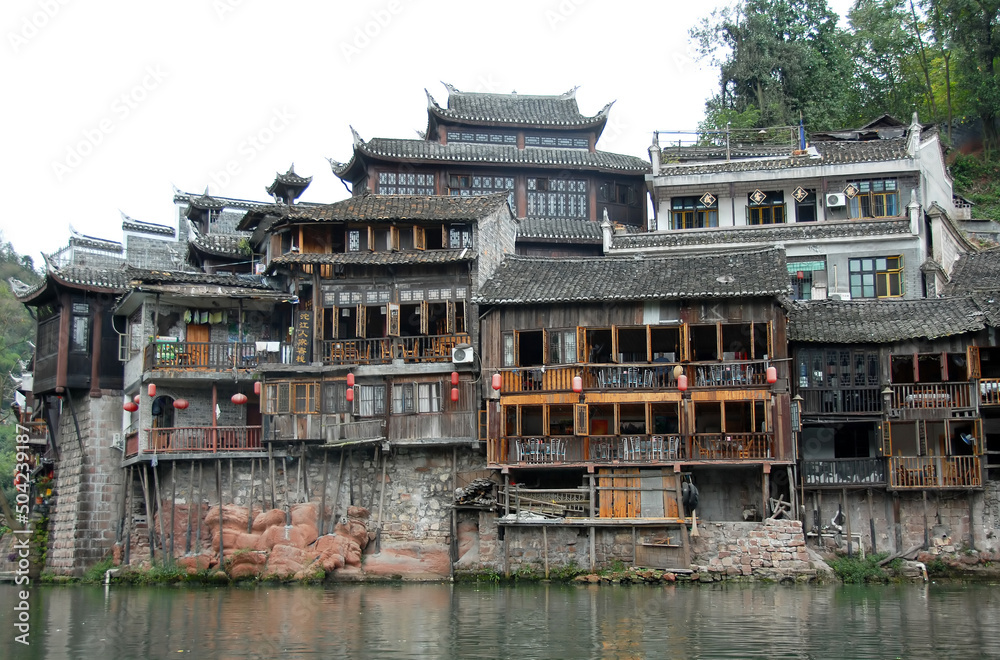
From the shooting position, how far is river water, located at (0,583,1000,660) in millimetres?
19797

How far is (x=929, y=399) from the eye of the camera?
108ft

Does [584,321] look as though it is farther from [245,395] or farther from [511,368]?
[245,395]

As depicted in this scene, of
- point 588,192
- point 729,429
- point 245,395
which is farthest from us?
point 588,192

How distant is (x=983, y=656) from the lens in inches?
734

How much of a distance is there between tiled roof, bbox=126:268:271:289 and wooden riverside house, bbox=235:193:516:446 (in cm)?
138

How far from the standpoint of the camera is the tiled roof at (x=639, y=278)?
32.5 m

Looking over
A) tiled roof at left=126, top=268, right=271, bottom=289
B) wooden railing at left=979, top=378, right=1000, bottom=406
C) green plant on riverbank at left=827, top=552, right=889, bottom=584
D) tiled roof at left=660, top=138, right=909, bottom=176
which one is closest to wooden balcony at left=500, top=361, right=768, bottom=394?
green plant on riverbank at left=827, top=552, right=889, bottom=584

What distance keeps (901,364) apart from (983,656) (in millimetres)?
17459

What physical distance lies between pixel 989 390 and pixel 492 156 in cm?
2004

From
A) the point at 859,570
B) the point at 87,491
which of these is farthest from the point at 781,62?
the point at 87,491

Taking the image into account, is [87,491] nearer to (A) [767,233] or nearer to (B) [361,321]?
(B) [361,321]

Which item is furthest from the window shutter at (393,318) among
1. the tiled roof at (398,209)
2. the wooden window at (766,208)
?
the wooden window at (766,208)

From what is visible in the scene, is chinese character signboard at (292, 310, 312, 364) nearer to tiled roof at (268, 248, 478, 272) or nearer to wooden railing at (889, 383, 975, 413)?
tiled roof at (268, 248, 478, 272)

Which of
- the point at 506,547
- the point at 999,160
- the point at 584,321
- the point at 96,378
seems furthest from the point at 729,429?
the point at 999,160
